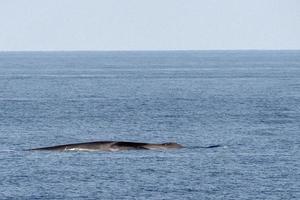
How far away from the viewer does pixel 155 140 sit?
7694 cm

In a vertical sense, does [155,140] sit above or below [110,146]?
above

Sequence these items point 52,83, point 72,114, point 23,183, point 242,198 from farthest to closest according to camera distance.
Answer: point 52,83 → point 72,114 → point 23,183 → point 242,198

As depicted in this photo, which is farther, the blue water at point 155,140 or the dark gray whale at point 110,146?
the dark gray whale at point 110,146

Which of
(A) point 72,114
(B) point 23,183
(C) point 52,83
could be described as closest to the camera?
(B) point 23,183

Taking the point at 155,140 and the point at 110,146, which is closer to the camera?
the point at 110,146

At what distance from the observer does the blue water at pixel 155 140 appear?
5516 centimetres

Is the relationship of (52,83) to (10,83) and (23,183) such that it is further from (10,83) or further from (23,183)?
(23,183)

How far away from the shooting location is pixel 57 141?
75688mm

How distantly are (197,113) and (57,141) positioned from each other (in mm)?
26628

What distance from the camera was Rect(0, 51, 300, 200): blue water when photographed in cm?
5516

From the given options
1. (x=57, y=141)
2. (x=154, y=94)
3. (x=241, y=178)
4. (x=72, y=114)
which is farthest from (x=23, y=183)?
(x=154, y=94)

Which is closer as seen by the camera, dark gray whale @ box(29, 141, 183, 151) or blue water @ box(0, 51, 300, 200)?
blue water @ box(0, 51, 300, 200)

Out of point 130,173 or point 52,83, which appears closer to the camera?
point 130,173

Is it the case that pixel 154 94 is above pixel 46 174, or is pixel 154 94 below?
above
